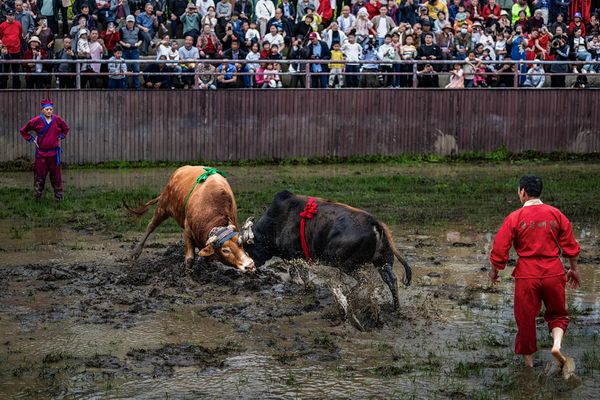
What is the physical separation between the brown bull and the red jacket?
32.3 feet

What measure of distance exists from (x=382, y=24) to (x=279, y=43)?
2.74 meters

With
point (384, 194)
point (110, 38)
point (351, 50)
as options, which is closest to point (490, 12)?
point (351, 50)

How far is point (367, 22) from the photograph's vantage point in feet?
77.9

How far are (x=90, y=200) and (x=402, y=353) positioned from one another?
9395mm

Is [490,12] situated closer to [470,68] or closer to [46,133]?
[470,68]

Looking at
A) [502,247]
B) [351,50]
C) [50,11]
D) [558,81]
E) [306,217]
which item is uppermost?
[50,11]

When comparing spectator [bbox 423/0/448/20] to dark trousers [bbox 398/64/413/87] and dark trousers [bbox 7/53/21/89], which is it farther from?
dark trousers [bbox 7/53/21/89]

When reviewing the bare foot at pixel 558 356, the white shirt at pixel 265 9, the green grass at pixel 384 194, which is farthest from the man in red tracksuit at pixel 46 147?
the bare foot at pixel 558 356

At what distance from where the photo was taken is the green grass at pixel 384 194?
51.0ft

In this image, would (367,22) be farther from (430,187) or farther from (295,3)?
(430,187)

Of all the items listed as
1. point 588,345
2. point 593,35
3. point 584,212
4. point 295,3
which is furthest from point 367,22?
point 588,345

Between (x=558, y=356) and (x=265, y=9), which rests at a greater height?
(x=265, y=9)

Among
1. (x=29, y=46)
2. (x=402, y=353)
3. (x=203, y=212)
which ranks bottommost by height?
(x=402, y=353)

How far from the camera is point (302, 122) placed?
23062 mm
